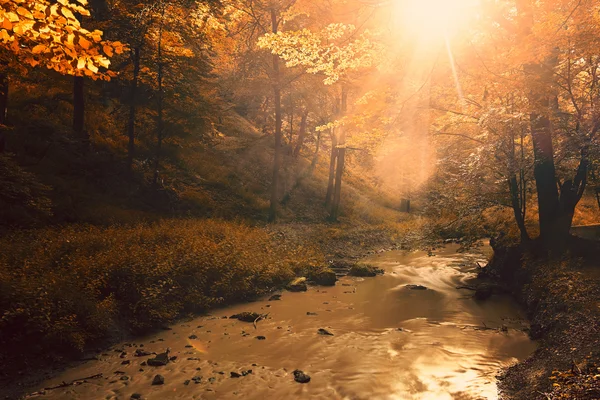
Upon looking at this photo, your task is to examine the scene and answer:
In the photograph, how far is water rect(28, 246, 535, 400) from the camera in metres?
5.50

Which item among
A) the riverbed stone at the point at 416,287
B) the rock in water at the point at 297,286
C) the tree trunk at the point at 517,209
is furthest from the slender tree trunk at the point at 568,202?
the rock in water at the point at 297,286

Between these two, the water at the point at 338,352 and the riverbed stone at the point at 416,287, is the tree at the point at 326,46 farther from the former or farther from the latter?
the riverbed stone at the point at 416,287

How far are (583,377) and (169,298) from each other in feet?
25.3

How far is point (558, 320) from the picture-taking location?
6.95 metres

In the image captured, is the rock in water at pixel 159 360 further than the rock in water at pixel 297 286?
No

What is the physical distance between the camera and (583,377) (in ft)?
14.1

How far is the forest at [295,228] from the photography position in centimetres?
574

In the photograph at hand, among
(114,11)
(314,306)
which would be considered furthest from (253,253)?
(114,11)

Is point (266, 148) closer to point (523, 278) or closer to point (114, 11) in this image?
point (114, 11)

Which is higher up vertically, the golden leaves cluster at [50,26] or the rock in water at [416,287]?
the golden leaves cluster at [50,26]

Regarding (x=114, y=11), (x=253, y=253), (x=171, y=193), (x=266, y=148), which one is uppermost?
(x=114, y=11)

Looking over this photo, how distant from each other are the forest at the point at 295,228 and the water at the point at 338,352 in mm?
52

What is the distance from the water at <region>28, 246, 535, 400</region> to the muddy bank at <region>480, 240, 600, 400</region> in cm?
41

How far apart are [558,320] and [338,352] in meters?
4.20
